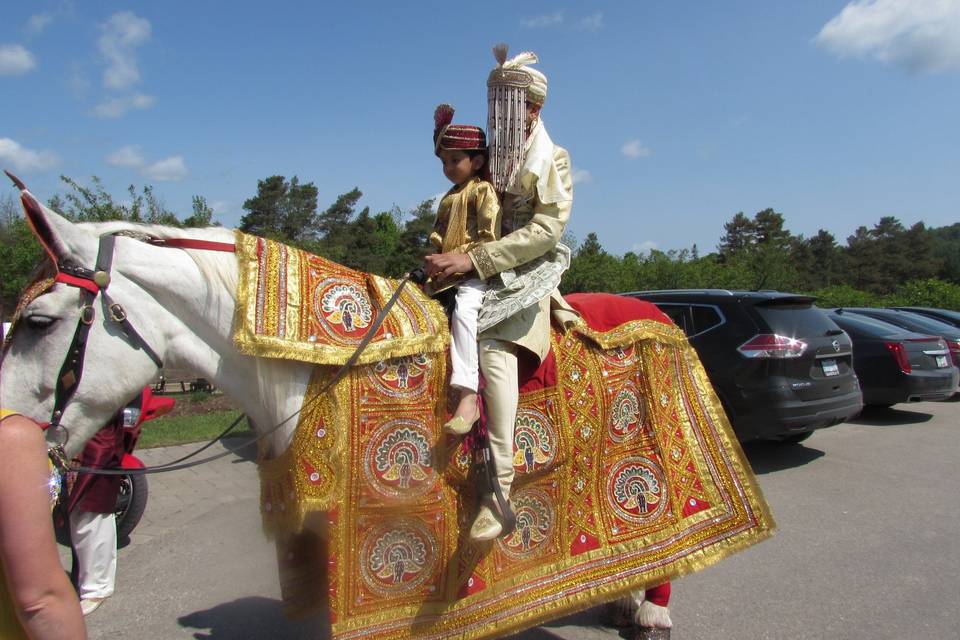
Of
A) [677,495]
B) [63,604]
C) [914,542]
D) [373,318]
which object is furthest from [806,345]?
[63,604]

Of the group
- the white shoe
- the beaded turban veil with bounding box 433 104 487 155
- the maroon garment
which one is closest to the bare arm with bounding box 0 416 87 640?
the beaded turban veil with bounding box 433 104 487 155

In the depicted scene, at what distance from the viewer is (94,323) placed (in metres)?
2.06

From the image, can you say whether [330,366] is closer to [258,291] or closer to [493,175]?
[258,291]

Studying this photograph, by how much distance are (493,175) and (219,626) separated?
2.81m

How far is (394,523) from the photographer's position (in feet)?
7.89

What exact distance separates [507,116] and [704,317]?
4.89 metres

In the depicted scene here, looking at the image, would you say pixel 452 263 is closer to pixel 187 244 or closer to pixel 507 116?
pixel 507 116

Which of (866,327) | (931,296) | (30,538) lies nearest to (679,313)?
(866,327)

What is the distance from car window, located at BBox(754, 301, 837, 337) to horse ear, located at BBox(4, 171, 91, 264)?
6125 mm

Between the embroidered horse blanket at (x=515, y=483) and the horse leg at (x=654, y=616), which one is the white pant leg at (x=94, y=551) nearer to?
the embroidered horse blanket at (x=515, y=483)

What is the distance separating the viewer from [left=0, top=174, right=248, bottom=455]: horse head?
6.57 feet

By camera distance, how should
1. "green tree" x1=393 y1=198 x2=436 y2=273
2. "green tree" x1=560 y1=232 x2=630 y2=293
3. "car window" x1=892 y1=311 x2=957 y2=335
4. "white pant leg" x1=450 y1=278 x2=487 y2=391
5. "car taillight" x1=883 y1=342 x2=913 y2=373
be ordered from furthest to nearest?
"green tree" x1=393 y1=198 x2=436 y2=273 → "green tree" x1=560 y1=232 x2=630 y2=293 → "car window" x1=892 y1=311 x2=957 y2=335 → "car taillight" x1=883 y1=342 x2=913 y2=373 → "white pant leg" x1=450 y1=278 x2=487 y2=391

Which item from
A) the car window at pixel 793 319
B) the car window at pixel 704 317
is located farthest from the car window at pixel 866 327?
the car window at pixel 704 317

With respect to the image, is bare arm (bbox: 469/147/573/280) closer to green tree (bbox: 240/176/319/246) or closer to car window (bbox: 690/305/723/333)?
car window (bbox: 690/305/723/333)
